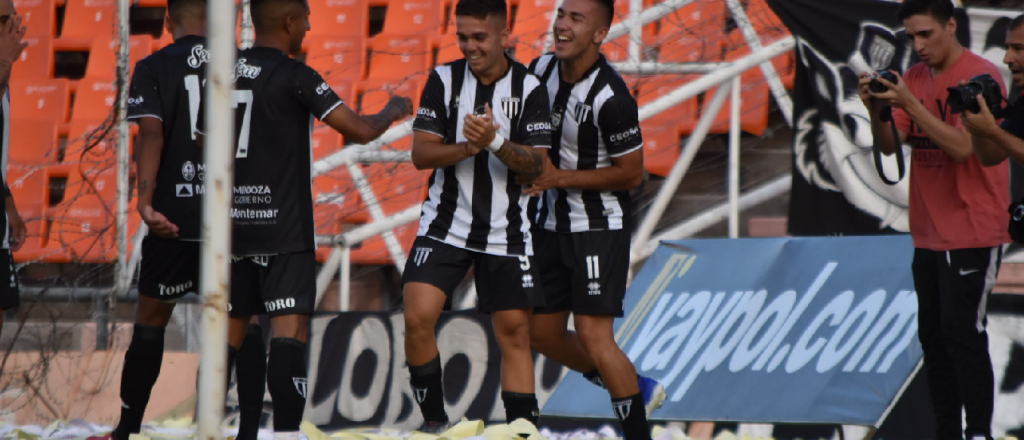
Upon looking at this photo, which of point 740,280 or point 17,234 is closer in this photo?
point 17,234

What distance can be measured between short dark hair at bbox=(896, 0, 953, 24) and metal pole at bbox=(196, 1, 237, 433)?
303 cm

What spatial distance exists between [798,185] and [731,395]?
127 cm

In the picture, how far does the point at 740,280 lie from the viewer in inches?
237

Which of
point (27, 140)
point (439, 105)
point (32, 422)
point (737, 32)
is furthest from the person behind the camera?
point (27, 140)

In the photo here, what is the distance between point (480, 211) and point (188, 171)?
1097 mm

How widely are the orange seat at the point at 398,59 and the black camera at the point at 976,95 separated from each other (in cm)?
515

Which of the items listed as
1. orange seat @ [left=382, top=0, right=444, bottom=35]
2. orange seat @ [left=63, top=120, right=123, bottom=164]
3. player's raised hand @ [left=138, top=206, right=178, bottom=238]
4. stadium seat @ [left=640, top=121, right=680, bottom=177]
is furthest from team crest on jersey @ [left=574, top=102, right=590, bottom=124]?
orange seat @ [left=382, top=0, right=444, bottom=35]

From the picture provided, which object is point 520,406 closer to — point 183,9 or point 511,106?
point 511,106

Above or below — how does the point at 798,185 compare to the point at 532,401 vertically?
above

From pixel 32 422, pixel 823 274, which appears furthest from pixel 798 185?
pixel 32 422

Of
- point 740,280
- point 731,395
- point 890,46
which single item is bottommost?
point 731,395

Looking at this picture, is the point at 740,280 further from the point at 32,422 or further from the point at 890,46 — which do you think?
the point at 32,422

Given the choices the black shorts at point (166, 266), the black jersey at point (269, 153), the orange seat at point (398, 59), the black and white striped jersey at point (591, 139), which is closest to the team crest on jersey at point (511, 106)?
the black and white striped jersey at point (591, 139)

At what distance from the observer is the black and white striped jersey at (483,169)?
4.47 m
